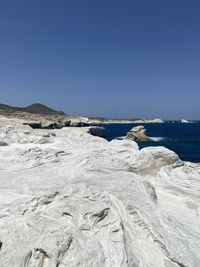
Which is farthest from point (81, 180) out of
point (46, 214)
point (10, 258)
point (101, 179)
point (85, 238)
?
point (10, 258)

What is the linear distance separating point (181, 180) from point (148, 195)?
1.67m

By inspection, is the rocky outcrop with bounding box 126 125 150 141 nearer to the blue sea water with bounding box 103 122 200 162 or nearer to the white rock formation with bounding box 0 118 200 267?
the blue sea water with bounding box 103 122 200 162

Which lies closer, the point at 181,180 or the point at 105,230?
the point at 105,230

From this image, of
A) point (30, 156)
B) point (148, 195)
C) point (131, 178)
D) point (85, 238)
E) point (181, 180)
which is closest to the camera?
point (85, 238)

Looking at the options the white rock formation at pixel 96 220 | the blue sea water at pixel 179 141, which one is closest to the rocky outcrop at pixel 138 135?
the blue sea water at pixel 179 141

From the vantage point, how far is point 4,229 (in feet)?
11.5

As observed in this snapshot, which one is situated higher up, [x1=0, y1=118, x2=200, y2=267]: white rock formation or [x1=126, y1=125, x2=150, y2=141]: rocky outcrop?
[x1=0, y1=118, x2=200, y2=267]: white rock formation

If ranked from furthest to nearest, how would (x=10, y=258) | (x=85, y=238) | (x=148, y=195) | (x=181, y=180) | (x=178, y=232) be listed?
1. (x=181, y=180)
2. (x=148, y=195)
3. (x=178, y=232)
4. (x=85, y=238)
5. (x=10, y=258)

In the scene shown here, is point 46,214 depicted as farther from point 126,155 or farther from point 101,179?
point 126,155

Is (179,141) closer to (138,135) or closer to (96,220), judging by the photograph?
(138,135)

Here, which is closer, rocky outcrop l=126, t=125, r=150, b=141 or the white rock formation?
the white rock formation

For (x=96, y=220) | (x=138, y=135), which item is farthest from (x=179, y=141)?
(x=96, y=220)

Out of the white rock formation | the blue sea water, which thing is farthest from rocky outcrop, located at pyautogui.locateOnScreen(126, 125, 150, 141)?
the white rock formation

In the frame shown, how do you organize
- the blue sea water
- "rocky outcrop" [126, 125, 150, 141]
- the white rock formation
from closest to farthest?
the white rock formation → the blue sea water → "rocky outcrop" [126, 125, 150, 141]
